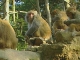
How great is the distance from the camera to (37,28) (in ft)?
30.2

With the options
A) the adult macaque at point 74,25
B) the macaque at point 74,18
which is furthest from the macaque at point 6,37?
the macaque at point 74,18

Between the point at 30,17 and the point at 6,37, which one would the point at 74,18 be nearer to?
the point at 30,17

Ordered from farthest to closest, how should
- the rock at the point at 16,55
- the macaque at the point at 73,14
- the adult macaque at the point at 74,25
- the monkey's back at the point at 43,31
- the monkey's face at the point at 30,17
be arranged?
the monkey's face at the point at 30,17, the monkey's back at the point at 43,31, the macaque at the point at 73,14, the adult macaque at the point at 74,25, the rock at the point at 16,55

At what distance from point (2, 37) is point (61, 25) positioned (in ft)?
12.8

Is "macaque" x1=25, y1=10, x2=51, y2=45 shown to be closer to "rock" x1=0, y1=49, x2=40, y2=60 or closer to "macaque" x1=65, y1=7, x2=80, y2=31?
"macaque" x1=65, y1=7, x2=80, y2=31

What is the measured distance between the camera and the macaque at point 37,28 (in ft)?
29.4

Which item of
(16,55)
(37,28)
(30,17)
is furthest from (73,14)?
(16,55)

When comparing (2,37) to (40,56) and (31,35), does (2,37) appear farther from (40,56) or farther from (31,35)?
(31,35)

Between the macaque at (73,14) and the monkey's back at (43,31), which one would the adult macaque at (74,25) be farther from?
the monkey's back at (43,31)

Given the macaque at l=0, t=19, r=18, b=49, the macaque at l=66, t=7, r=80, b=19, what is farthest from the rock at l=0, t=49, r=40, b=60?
the macaque at l=66, t=7, r=80, b=19

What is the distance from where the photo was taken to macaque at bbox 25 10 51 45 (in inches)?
353

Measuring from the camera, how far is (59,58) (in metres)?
6.34

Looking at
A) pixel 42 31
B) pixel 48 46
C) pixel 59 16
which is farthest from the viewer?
pixel 59 16

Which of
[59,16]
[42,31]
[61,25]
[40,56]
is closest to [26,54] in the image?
[40,56]
